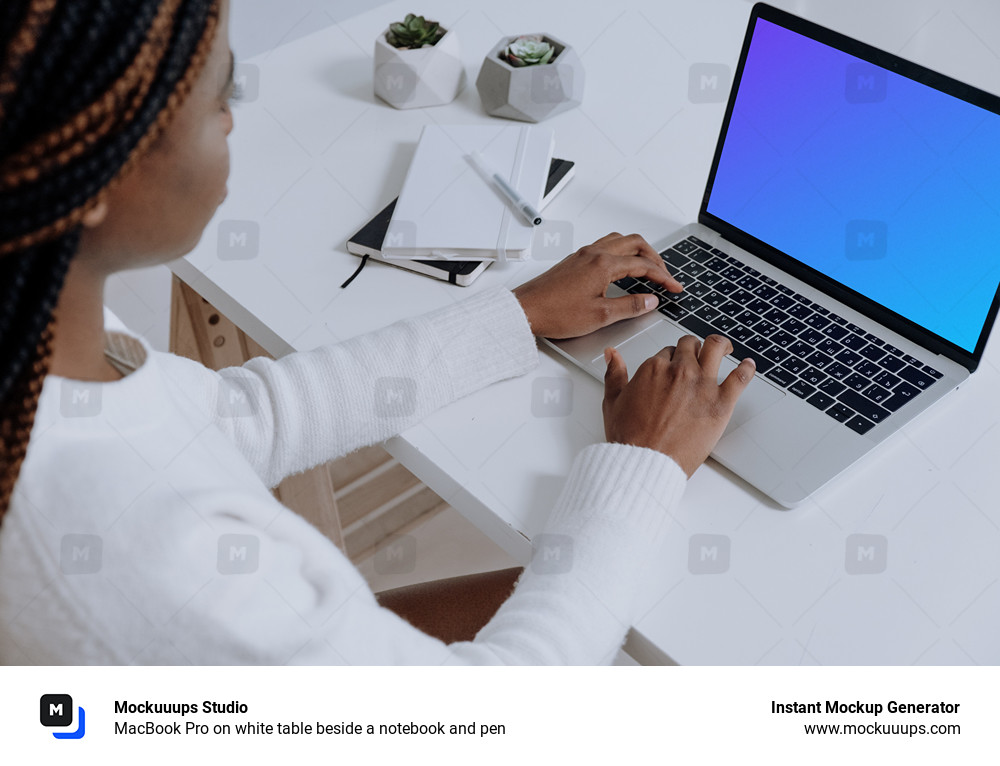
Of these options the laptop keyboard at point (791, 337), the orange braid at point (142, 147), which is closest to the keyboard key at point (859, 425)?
the laptop keyboard at point (791, 337)

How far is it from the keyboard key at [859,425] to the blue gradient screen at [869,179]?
12 centimetres

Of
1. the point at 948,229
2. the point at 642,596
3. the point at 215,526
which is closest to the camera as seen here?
the point at 215,526

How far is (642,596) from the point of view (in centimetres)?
73

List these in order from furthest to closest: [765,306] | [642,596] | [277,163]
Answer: [277,163]
[765,306]
[642,596]

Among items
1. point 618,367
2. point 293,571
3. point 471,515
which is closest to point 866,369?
point 618,367

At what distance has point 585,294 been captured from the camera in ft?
3.05

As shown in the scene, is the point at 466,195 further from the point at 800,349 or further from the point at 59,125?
the point at 59,125

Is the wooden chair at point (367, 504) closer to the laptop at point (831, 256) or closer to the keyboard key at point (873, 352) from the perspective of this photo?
the laptop at point (831, 256)

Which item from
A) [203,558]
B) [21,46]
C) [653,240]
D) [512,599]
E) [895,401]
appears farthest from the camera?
[653,240]

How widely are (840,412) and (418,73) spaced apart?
0.71 m

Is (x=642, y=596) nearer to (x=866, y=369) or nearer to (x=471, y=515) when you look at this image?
(x=471, y=515)

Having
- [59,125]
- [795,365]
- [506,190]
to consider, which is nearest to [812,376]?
[795,365]

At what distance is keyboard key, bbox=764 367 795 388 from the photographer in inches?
33.9
